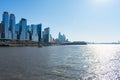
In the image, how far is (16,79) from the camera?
30484 mm

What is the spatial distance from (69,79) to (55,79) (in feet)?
7.08

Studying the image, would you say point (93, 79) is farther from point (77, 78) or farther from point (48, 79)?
point (48, 79)

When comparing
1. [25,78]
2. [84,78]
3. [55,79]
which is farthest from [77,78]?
[25,78]

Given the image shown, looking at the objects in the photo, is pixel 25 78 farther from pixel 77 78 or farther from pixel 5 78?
pixel 77 78

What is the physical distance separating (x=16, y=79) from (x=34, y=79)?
8.55 ft

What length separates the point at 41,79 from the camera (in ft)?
102

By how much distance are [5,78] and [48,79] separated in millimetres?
6390

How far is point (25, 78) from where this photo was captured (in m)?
31.5

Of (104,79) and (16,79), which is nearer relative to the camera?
(16,79)

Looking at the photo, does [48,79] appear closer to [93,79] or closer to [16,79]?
[16,79]

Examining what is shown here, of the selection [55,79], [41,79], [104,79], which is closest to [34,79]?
[41,79]

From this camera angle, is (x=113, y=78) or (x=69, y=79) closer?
(x=69, y=79)

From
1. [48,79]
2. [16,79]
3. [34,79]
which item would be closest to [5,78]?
[16,79]

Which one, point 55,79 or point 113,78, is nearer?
point 55,79
